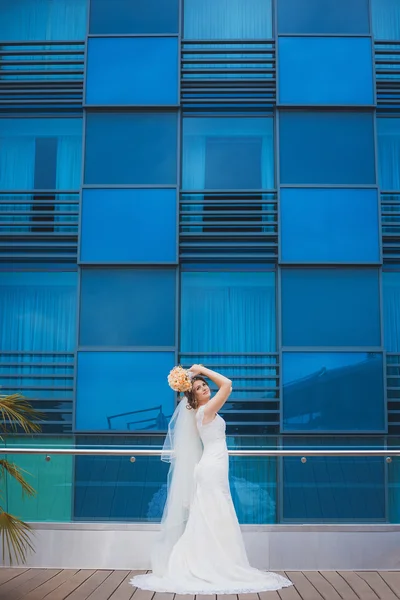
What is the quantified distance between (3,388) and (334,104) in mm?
6538

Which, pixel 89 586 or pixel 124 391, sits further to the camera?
pixel 124 391

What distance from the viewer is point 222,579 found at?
21.4ft

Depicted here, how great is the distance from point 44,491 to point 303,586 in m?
2.81

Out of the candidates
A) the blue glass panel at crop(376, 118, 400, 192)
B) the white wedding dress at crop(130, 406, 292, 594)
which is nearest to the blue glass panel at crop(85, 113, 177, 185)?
the blue glass panel at crop(376, 118, 400, 192)

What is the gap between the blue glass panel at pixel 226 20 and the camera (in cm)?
1148

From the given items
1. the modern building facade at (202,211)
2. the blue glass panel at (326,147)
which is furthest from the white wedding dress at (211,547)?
the blue glass panel at (326,147)

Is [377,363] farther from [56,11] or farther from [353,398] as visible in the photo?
[56,11]

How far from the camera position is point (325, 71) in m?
11.2

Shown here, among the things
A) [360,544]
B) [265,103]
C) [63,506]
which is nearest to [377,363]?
[360,544]

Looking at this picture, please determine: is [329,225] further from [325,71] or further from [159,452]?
[159,452]

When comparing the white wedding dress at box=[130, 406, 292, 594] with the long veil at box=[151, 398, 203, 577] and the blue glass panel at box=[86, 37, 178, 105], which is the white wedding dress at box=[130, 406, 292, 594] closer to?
the long veil at box=[151, 398, 203, 577]

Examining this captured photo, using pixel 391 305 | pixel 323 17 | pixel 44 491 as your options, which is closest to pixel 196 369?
pixel 44 491

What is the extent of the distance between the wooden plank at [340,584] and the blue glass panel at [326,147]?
5.83 meters

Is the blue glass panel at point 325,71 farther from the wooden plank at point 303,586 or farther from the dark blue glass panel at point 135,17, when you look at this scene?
the wooden plank at point 303,586
